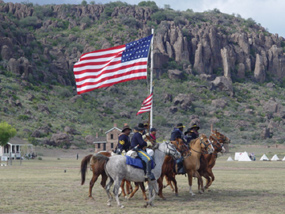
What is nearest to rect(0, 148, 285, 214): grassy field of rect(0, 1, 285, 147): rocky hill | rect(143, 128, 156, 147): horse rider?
rect(143, 128, 156, 147): horse rider

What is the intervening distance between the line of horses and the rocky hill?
77.8 m

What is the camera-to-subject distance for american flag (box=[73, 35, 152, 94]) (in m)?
25.0

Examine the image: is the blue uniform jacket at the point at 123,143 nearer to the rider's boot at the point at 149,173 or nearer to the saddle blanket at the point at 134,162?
the saddle blanket at the point at 134,162

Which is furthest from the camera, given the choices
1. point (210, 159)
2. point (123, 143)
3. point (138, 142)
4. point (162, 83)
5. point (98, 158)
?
point (162, 83)

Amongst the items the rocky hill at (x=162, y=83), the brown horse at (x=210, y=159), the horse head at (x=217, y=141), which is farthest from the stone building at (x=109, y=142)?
the brown horse at (x=210, y=159)

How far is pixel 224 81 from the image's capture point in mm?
156625

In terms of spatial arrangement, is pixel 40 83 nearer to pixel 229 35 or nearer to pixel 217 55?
pixel 217 55

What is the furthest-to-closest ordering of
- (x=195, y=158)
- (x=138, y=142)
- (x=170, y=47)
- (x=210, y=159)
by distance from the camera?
(x=170, y=47), (x=210, y=159), (x=195, y=158), (x=138, y=142)

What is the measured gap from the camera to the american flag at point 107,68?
25.0 metres

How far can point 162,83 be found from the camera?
6068 inches

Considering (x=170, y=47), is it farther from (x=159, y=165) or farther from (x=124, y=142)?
(x=159, y=165)

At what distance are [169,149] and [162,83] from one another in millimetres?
133927

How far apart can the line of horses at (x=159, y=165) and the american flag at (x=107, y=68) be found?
15.5 ft

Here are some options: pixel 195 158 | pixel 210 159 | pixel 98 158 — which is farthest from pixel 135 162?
pixel 210 159
